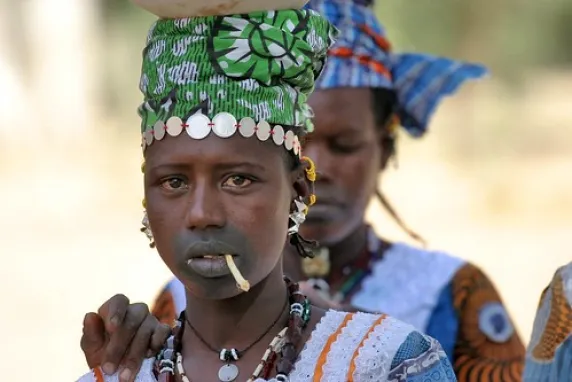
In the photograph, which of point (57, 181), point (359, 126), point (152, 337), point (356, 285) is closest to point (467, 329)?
point (356, 285)

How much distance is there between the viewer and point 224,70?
3.06 metres

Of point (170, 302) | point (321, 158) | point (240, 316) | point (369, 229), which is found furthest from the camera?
point (369, 229)

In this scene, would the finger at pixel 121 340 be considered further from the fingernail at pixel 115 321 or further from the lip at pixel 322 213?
the lip at pixel 322 213

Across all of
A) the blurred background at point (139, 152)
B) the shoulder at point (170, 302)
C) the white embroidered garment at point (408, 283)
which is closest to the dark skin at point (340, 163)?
the white embroidered garment at point (408, 283)

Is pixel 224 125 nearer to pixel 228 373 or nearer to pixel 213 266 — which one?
pixel 213 266

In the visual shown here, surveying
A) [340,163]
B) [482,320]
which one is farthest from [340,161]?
[482,320]

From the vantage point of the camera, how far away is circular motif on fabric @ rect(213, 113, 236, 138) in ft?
9.89

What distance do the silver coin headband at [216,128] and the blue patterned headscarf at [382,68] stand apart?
1.83 m

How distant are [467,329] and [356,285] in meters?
0.49

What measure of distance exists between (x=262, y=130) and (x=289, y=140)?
10cm

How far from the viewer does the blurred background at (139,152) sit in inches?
516

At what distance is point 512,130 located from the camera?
17.8 metres

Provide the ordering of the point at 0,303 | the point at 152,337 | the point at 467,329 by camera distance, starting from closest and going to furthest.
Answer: the point at 152,337
the point at 467,329
the point at 0,303

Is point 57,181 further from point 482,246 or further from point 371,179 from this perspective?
point 371,179
